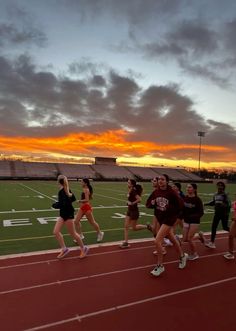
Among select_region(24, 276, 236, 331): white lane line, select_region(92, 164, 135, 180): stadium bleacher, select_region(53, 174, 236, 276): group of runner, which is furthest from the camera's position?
select_region(92, 164, 135, 180): stadium bleacher

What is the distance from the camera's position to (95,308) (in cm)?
503

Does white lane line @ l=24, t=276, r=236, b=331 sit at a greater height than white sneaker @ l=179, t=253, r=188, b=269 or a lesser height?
lesser

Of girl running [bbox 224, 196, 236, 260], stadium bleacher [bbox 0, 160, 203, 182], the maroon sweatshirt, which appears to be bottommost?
girl running [bbox 224, 196, 236, 260]

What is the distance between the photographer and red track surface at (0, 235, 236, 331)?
4.62 m

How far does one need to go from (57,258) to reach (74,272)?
1.16m

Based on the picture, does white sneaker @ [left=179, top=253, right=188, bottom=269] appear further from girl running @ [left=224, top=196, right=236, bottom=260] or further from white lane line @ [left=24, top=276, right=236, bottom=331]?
girl running @ [left=224, top=196, right=236, bottom=260]

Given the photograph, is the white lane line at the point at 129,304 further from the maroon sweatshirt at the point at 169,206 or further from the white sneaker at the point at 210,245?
the white sneaker at the point at 210,245

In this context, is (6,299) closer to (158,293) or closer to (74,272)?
(74,272)

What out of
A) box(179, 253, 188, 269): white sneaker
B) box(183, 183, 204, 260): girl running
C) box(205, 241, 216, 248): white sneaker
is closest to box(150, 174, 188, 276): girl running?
box(179, 253, 188, 269): white sneaker

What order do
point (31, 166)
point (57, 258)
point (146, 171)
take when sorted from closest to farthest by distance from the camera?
1. point (57, 258)
2. point (31, 166)
3. point (146, 171)

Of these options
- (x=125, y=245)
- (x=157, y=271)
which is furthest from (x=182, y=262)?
(x=125, y=245)

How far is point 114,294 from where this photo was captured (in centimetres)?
554

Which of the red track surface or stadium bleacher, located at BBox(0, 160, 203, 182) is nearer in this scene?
the red track surface

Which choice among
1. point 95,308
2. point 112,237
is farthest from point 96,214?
point 95,308
